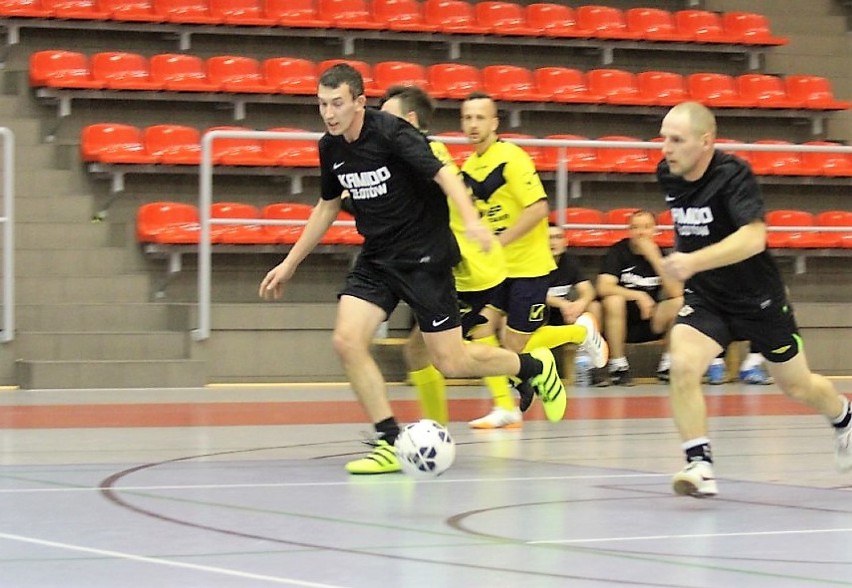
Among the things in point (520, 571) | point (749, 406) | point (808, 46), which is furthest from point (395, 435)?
point (808, 46)

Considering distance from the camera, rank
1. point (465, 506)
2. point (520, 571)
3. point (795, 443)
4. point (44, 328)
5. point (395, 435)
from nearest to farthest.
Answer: point (520, 571), point (465, 506), point (395, 435), point (795, 443), point (44, 328)

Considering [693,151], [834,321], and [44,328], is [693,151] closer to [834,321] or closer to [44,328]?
[44,328]

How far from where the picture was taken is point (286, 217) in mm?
14297

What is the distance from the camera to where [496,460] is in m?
8.23

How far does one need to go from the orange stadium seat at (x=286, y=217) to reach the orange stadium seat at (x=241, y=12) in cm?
309

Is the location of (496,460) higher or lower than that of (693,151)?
lower

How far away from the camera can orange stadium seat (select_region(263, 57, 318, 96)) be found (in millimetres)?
16234

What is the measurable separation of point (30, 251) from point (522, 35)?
6586 mm

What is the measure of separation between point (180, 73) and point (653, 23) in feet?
20.3

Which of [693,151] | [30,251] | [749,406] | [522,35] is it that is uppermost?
[522,35]

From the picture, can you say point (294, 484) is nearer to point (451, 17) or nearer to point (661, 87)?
point (451, 17)

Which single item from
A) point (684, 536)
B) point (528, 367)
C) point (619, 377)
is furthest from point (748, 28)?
point (684, 536)

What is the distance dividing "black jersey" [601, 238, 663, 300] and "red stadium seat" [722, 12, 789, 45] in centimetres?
634

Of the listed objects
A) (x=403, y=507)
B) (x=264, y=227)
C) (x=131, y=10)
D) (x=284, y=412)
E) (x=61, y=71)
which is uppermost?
(x=131, y=10)
